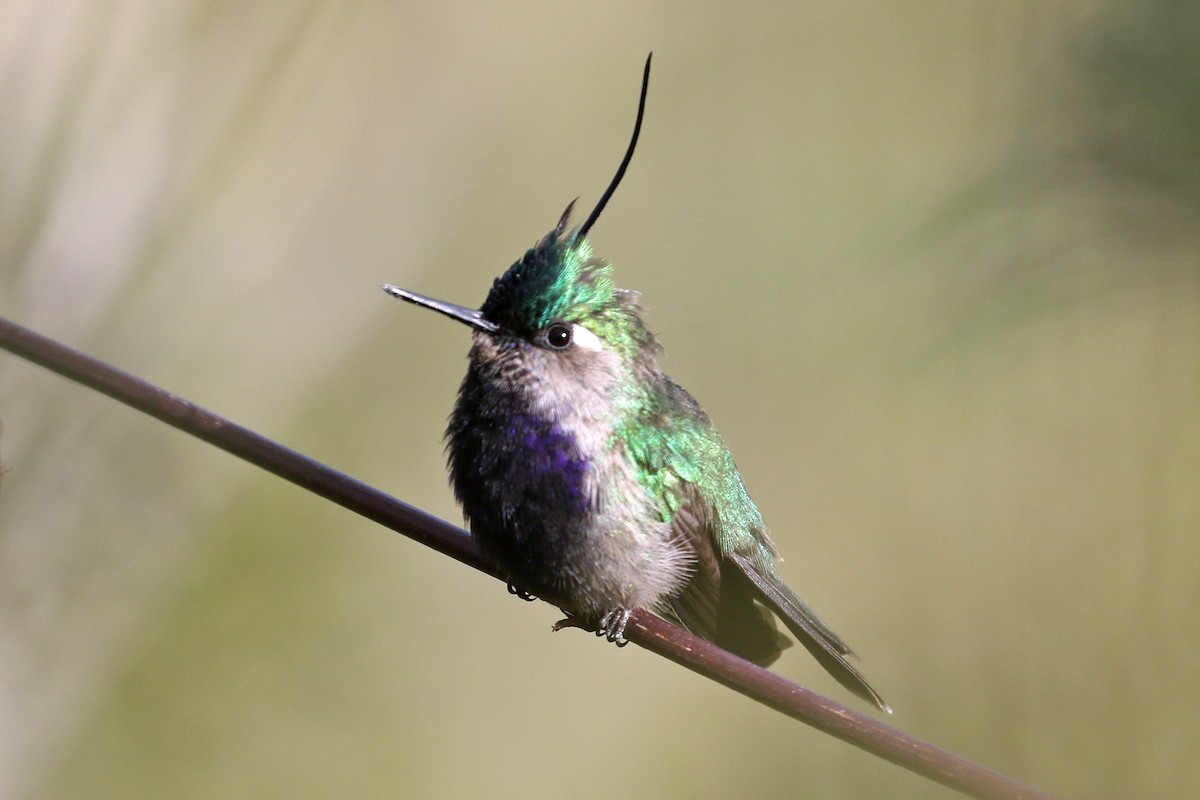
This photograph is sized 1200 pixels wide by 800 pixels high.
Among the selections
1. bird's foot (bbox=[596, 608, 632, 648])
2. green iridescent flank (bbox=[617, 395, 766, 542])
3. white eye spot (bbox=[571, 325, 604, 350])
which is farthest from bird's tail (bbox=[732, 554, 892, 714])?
white eye spot (bbox=[571, 325, 604, 350])

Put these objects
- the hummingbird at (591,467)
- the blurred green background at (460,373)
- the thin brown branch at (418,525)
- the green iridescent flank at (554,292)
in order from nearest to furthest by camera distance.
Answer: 1. the thin brown branch at (418,525)
2. the blurred green background at (460,373)
3. the hummingbird at (591,467)
4. the green iridescent flank at (554,292)

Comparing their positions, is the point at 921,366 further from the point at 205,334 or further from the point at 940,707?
the point at 205,334

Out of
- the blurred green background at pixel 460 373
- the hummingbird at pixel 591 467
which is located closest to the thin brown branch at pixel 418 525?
the blurred green background at pixel 460 373

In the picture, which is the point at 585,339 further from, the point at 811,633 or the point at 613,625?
the point at 811,633

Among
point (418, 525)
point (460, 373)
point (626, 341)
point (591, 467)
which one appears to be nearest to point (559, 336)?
point (626, 341)

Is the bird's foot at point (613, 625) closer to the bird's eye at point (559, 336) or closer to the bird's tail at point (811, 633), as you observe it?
the bird's tail at point (811, 633)

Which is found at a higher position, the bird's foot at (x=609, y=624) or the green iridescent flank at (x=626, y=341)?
the green iridescent flank at (x=626, y=341)

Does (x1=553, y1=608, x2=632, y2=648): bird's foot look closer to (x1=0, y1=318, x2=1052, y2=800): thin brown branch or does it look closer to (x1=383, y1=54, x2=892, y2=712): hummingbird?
(x1=383, y1=54, x2=892, y2=712): hummingbird
